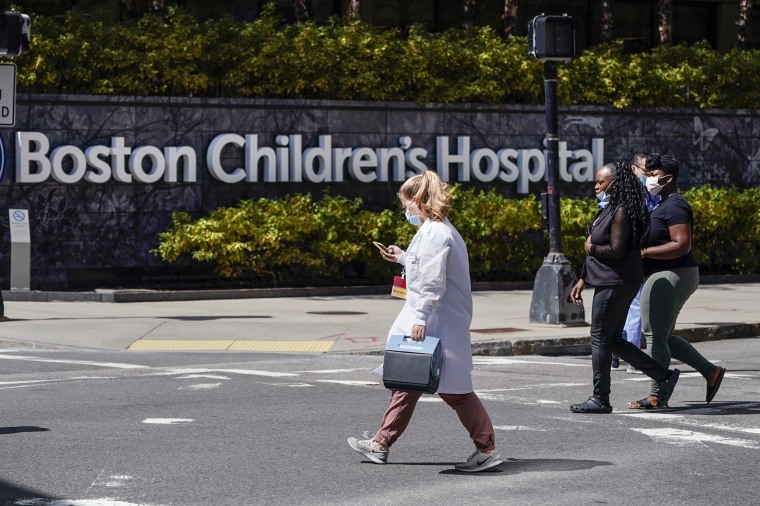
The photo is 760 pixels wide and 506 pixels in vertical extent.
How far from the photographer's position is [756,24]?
35.0 metres

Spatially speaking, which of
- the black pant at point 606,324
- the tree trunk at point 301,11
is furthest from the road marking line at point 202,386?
the tree trunk at point 301,11

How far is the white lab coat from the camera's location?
783cm

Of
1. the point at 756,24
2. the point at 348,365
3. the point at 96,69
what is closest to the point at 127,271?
the point at 96,69

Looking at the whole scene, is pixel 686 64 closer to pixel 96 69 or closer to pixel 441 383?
pixel 96 69

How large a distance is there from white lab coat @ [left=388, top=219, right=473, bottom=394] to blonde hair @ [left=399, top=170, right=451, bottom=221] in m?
0.06

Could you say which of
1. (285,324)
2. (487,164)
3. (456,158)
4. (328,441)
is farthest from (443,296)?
(487,164)

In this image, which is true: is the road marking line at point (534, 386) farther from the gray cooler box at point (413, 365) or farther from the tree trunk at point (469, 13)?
the tree trunk at point (469, 13)

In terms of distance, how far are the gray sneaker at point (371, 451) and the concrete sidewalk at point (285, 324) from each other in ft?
20.7

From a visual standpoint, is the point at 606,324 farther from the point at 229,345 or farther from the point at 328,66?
the point at 328,66

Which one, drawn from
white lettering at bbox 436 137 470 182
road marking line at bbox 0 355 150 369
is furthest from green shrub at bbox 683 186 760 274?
road marking line at bbox 0 355 150 369

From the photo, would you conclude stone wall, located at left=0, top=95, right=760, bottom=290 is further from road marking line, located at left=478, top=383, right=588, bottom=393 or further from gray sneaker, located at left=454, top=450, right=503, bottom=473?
gray sneaker, located at left=454, top=450, right=503, bottom=473

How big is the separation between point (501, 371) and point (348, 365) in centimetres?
150

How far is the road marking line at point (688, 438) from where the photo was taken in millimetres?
8773

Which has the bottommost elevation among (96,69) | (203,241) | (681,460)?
(681,460)
